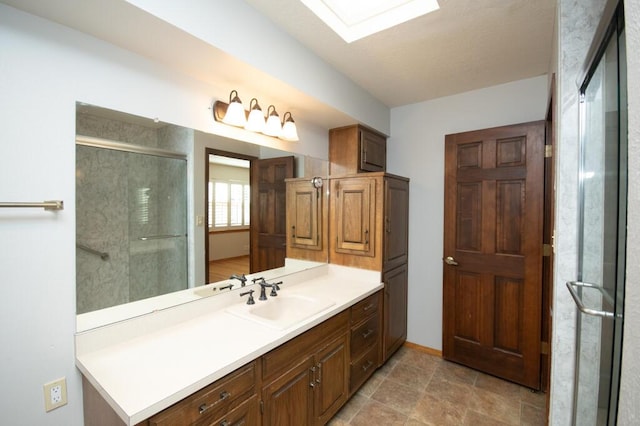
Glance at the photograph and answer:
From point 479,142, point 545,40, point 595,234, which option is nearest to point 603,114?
point 595,234

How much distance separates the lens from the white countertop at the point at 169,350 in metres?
0.99

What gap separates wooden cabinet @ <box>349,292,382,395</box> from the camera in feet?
6.88

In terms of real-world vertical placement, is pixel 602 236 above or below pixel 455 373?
above

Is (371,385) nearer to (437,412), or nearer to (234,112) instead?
(437,412)

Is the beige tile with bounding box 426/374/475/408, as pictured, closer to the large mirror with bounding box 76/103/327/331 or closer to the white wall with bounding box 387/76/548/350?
the white wall with bounding box 387/76/548/350

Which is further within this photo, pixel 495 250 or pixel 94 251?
pixel 495 250

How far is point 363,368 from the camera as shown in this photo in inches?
88.4

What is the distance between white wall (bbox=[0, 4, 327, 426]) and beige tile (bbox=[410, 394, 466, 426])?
2.00 metres

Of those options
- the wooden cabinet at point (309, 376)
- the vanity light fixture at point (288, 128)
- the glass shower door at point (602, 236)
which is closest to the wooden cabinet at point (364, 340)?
the wooden cabinet at point (309, 376)

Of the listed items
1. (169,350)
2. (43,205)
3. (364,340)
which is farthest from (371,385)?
(43,205)

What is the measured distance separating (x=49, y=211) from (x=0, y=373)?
61 centimetres

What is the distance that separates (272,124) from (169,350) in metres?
1.48

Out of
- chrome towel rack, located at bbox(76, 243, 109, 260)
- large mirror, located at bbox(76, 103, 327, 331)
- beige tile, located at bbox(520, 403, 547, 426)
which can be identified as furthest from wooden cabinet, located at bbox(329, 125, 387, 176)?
beige tile, located at bbox(520, 403, 547, 426)

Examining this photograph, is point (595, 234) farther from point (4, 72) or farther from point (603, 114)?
point (4, 72)
